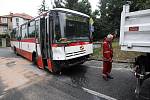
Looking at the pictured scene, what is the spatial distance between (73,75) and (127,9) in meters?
4.91

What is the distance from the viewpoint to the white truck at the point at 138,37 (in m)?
4.70

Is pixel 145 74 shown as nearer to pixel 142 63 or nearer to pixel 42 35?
pixel 142 63

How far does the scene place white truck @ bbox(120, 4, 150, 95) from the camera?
15.4 ft

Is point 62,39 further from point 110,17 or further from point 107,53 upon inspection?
point 110,17

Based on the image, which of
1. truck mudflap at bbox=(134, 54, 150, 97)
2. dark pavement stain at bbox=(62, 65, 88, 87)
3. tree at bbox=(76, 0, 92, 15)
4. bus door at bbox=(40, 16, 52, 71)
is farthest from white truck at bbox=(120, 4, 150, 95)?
tree at bbox=(76, 0, 92, 15)

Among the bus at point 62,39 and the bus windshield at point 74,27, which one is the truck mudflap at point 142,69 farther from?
the bus windshield at point 74,27

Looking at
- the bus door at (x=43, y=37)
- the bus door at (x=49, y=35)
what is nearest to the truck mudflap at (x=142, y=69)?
the bus door at (x=49, y=35)

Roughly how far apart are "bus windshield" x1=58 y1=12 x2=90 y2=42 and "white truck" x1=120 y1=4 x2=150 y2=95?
13.5ft

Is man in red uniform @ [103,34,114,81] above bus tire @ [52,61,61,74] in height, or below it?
A: above

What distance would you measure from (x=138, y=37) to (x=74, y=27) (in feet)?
16.6

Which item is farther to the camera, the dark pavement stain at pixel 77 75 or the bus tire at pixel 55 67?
the bus tire at pixel 55 67

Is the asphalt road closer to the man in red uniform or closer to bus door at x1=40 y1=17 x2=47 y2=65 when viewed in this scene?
the man in red uniform

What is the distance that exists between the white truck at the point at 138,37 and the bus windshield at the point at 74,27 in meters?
4.11

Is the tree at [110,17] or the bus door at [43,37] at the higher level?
the tree at [110,17]
